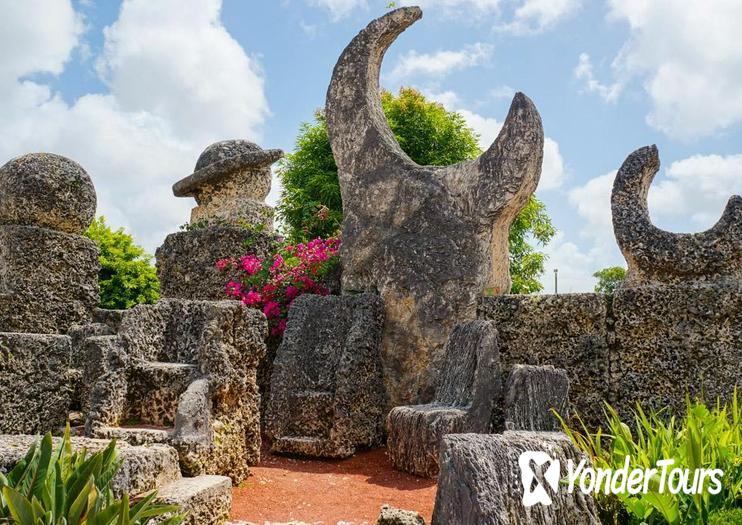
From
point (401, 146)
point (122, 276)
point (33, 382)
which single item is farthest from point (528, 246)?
point (33, 382)

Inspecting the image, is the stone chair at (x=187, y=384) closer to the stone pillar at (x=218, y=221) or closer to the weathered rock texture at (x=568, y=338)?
the weathered rock texture at (x=568, y=338)

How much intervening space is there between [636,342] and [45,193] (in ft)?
21.8

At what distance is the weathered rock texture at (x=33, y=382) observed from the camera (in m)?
4.94

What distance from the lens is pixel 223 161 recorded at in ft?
29.1

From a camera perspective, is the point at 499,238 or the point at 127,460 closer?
the point at 127,460

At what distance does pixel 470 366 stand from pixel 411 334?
48.3 inches

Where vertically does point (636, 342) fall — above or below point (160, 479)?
above

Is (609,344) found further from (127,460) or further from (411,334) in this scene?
(127,460)

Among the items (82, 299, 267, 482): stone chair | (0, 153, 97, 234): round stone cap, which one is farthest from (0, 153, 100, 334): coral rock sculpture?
(82, 299, 267, 482): stone chair

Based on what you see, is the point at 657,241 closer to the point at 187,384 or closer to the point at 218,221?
the point at 187,384

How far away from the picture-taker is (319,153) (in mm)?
16938

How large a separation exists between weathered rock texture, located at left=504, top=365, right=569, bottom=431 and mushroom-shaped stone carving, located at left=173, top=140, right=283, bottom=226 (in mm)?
4735

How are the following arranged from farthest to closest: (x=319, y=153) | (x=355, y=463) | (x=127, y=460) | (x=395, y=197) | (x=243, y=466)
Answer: (x=319, y=153), (x=395, y=197), (x=355, y=463), (x=243, y=466), (x=127, y=460)

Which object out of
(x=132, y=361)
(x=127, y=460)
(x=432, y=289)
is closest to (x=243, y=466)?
(x=132, y=361)
